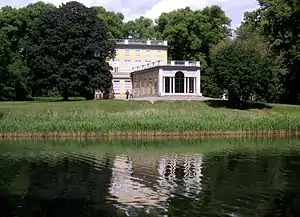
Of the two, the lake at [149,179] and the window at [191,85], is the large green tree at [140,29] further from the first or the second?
the lake at [149,179]

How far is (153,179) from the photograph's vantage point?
19000 millimetres

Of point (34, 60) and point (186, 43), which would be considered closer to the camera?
point (34, 60)

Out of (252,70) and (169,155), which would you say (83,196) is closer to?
(169,155)

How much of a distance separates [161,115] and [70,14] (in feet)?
85.1

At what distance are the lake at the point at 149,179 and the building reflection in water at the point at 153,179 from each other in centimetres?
3

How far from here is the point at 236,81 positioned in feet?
164

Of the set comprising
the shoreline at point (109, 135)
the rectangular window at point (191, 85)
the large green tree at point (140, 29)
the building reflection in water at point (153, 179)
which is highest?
the large green tree at point (140, 29)

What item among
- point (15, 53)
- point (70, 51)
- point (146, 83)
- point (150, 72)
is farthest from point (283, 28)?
point (15, 53)

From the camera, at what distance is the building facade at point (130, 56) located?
78.4 metres

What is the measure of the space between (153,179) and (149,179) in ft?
0.46

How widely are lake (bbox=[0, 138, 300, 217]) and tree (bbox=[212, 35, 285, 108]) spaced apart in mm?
19123

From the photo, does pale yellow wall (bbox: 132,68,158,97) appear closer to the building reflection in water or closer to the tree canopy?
the tree canopy

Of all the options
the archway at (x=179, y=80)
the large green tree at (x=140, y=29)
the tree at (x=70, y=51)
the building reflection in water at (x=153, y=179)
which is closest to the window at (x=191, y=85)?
the archway at (x=179, y=80)

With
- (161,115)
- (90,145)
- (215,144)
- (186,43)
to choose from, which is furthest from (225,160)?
(186,43)
